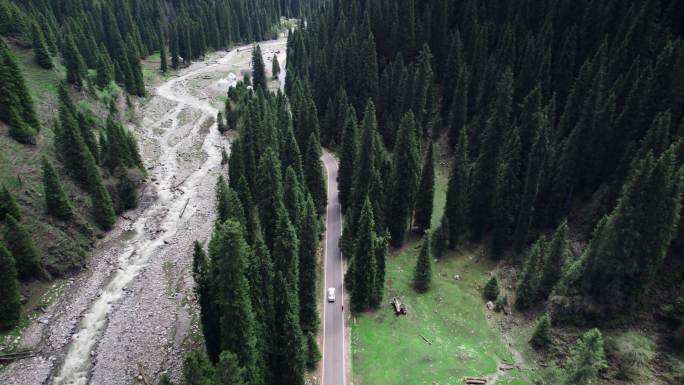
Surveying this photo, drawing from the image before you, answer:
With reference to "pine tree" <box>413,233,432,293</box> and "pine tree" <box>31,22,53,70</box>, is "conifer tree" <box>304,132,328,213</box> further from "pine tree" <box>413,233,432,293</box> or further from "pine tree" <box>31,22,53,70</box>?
"pine tree" <box>31,22,53,70</box>

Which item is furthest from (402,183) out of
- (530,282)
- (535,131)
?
(530,282)

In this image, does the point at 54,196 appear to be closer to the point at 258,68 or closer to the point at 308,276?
the point at 308,276

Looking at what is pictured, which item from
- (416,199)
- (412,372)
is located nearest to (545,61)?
(416,199)

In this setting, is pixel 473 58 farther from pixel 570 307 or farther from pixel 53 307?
pixel 53 307

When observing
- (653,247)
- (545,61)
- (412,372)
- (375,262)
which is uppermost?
(545,61)

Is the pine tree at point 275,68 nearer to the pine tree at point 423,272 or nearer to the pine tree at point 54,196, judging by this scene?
the pine tree at point 54,196
